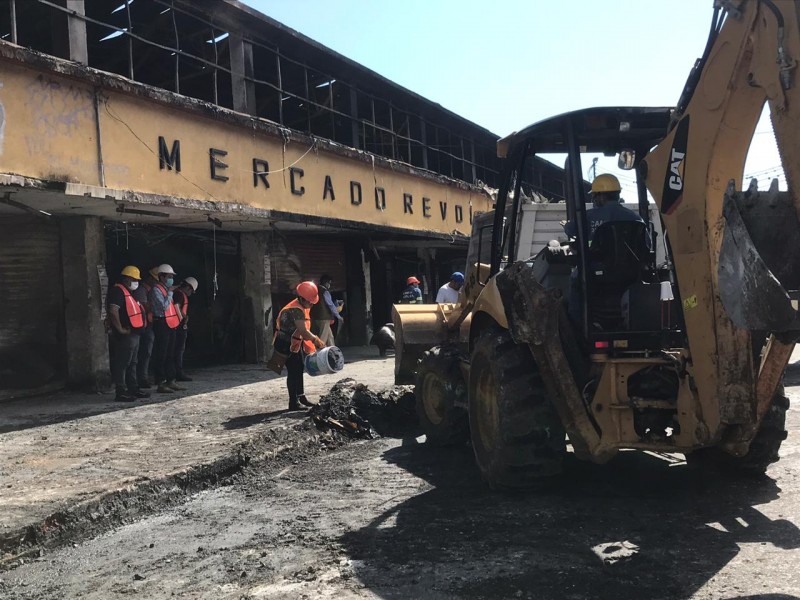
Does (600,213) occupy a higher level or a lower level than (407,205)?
lower

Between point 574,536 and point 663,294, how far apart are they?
171cm

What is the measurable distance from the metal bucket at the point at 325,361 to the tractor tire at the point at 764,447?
4.48 meters

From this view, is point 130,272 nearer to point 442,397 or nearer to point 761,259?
point 442,397

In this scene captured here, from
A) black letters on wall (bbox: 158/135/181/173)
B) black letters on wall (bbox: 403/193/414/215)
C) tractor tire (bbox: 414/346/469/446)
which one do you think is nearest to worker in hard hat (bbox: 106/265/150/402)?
black letters on wall (bbox: 158/135/181/173)

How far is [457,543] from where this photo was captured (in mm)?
4191

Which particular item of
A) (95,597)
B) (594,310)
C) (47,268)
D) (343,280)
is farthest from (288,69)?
(95,597)

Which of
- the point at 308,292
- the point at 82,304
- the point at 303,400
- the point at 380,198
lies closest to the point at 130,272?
the point at 82,304

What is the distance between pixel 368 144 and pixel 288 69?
3689 mm

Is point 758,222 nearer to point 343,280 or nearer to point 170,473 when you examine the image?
point 170,473

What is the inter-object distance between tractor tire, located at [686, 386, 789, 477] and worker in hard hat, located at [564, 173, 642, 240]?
165 cm

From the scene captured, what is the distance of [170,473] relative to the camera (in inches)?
231

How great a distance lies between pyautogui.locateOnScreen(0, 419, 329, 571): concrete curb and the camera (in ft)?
15.1

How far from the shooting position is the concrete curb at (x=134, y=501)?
15.1 ft

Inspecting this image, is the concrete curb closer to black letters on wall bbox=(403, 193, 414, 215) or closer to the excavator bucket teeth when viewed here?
the excavator bucket teeth
